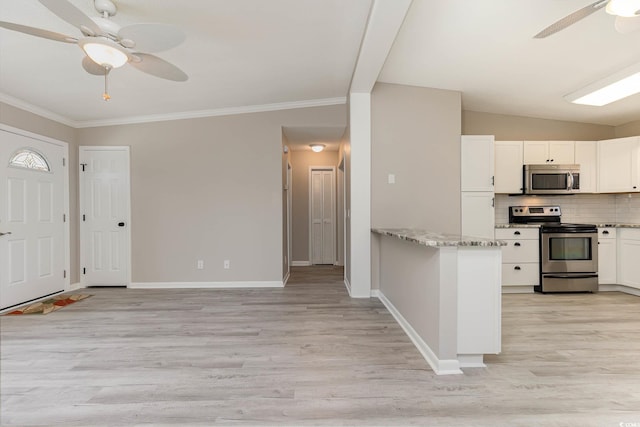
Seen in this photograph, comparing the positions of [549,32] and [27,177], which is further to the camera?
[27,177]

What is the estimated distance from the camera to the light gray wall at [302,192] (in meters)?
6.27

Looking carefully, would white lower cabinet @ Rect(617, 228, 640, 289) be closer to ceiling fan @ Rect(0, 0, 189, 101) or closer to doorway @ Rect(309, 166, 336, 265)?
doorway @ Rect(309, 166, 336, 265)

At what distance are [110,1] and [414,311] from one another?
9.47 feet

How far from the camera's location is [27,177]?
130 inches

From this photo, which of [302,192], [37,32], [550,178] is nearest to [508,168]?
[550,178]

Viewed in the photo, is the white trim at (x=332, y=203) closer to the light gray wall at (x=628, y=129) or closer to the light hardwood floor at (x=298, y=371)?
the light hardwood floor at (x=298, y=371)

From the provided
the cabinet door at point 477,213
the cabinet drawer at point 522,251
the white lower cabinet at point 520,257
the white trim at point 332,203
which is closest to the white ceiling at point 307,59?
the cabinet door at point 477,213

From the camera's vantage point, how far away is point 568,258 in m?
3.93

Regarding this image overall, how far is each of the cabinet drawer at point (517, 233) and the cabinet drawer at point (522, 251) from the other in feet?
0.20

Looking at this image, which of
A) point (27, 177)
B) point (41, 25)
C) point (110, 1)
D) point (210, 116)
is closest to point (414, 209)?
point (210, 116)

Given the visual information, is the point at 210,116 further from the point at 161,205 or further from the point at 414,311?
the point at 414,311

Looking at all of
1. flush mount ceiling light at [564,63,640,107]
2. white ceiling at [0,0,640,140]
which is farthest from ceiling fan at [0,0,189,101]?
flush mount ceiling light at [564,63,640,107]

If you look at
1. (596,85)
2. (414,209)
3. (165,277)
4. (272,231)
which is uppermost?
(596,85)

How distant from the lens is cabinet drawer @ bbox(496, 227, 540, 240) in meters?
3.96
